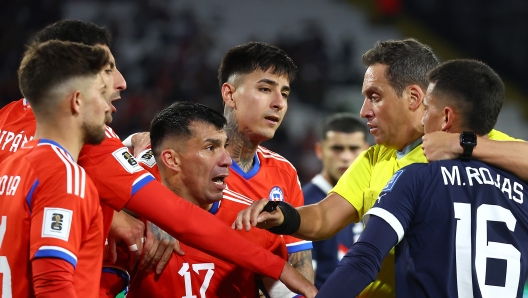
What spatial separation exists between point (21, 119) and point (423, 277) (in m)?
2.35

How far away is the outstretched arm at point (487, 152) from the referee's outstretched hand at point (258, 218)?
29.3 inches

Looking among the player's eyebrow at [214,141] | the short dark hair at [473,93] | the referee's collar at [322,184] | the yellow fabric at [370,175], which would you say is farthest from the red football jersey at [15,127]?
the referee's collar at [322,184]

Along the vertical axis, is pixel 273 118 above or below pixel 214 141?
above

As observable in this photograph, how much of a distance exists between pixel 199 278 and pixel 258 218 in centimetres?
56

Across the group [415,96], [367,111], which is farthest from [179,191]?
[415,96]

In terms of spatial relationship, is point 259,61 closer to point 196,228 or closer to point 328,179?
point 196,228

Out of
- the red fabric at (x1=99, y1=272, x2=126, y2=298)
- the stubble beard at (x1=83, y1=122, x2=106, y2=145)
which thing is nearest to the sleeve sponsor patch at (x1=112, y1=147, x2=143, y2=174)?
the stubble beard at (x1=83, y1=122, x2=106, y2=145)

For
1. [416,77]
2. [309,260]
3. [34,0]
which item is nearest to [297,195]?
[309,260]

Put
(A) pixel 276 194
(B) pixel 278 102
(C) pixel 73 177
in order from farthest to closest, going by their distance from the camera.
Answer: (B) pixel 278 102
(A) pixel 276 194
(C) pixel 73 177

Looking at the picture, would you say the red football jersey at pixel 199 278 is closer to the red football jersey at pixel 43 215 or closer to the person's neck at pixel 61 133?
the red football jersey at pixel 43 215

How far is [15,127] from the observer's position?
12.0 feet

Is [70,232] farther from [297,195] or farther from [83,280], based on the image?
[297,195]

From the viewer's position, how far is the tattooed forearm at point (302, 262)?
12.3ft

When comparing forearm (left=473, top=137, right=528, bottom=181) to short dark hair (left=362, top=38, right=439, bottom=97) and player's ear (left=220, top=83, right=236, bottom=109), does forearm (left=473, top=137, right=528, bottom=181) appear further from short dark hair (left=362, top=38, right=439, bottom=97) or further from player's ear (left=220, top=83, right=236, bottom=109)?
player's ear (left=220, top=83, right=236, bottom=109)
